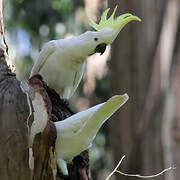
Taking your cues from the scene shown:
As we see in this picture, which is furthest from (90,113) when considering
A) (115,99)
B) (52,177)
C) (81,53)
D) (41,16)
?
(41,16)

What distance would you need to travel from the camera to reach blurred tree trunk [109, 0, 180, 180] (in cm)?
311

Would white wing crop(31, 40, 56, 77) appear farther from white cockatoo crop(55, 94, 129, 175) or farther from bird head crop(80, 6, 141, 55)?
white cockatoo crop(55, 94, 129, 175)

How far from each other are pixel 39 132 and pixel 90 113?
0.13 m

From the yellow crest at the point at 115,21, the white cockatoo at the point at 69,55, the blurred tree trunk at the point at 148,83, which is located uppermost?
the yellow crest at the point at 115,21

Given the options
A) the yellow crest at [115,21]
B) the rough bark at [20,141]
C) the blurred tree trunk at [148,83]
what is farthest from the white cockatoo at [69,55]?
the blurred tree trunk at [148,83]

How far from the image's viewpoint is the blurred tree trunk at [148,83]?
10.2ft

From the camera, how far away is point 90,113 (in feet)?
3.74

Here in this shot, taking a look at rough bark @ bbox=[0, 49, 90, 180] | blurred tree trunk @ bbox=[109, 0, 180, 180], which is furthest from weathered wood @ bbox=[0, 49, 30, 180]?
blurred tree trunk @ bbox=[109, 0, 180, 180]

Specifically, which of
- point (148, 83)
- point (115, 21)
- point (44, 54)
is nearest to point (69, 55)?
point (44, 54)

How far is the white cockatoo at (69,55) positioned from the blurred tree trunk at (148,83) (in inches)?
56.0

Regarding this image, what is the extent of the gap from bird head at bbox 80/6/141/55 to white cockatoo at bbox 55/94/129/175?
1.20ft

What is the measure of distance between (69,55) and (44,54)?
11 cm

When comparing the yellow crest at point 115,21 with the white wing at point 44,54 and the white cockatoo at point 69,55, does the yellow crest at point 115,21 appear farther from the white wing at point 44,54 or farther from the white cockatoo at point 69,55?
the white wing at point 44,54

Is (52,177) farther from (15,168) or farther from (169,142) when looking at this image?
(169,142)
